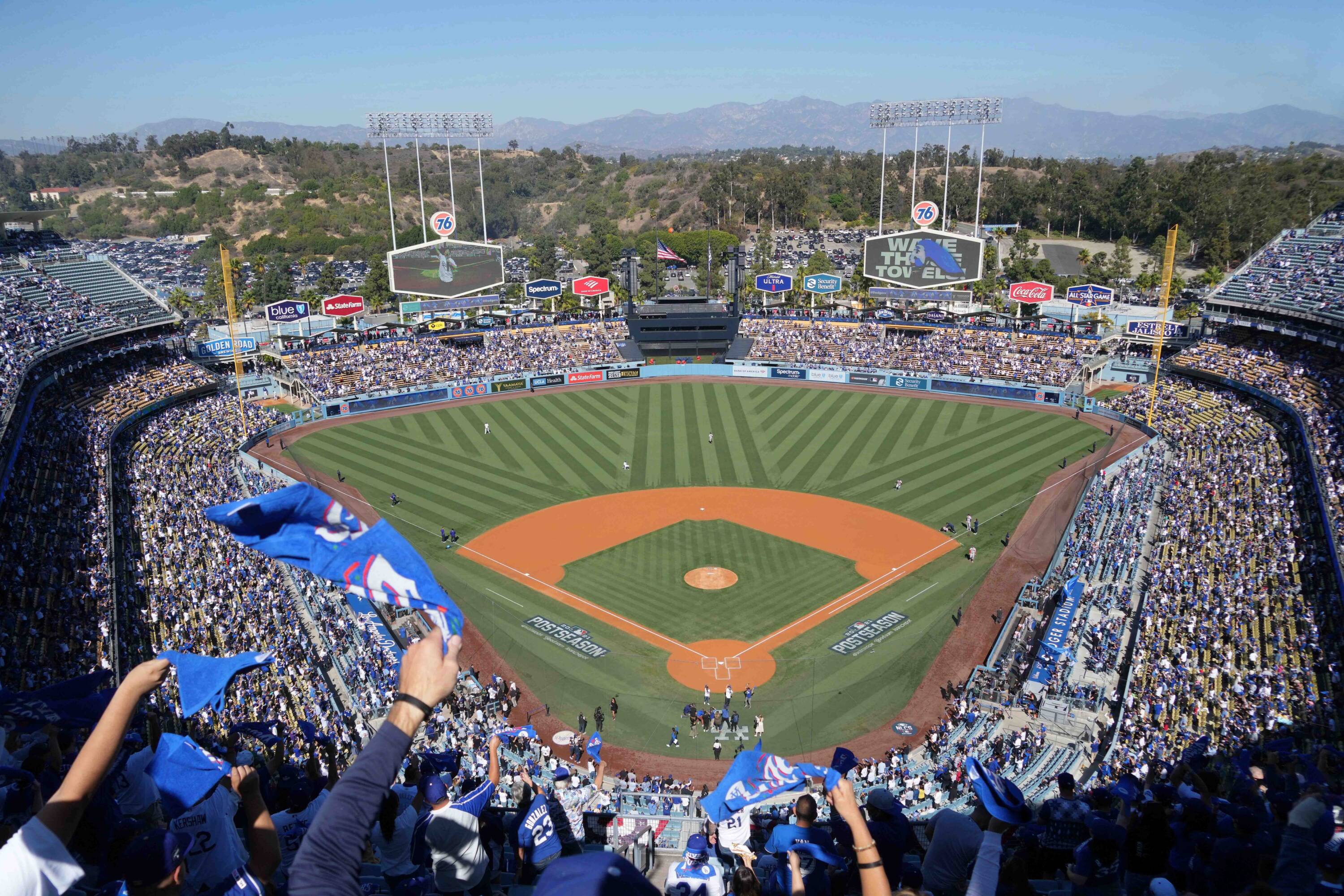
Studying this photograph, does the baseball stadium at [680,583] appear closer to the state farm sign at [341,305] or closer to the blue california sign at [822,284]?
the state farm sign at [341,305]

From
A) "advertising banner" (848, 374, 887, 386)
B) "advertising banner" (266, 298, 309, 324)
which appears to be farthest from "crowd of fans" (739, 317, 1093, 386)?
"advertising banner" (266, 298, 309, 324)

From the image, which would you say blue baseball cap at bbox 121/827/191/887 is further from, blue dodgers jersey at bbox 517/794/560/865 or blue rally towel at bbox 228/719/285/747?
blue rally towel at bbox 228/719/285/747

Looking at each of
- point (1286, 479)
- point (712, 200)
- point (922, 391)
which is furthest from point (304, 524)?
point (712, 200)

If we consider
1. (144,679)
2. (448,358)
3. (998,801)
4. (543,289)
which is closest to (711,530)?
(448,358)

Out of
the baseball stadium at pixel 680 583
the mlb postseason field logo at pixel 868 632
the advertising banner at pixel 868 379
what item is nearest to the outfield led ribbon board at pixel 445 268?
the baseball stadium at pixel 680 583

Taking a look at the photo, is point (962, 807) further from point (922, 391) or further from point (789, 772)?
point (922, 391)

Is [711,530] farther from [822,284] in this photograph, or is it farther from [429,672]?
[822,284]
